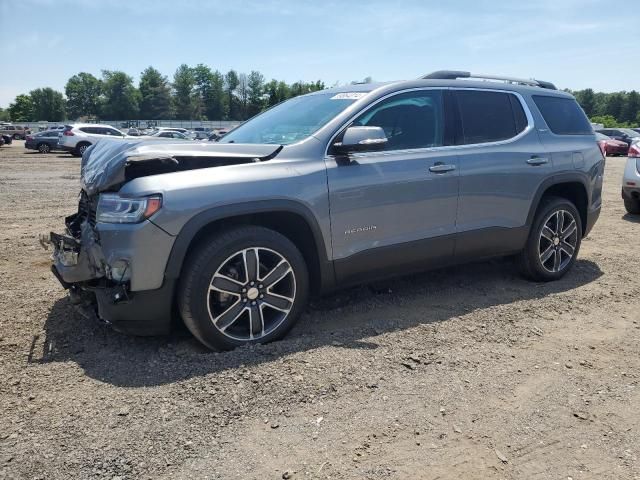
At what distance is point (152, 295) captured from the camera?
3211 millimetres

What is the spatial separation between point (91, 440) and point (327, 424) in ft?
3.76

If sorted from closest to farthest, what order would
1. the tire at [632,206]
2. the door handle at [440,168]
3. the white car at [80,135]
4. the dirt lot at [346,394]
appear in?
the dirt lot at [346,394], the door handle at [440,168], the tire at [632,206], the white car at [80,135]

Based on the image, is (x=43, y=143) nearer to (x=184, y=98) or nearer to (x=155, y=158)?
(x=155, y=158)

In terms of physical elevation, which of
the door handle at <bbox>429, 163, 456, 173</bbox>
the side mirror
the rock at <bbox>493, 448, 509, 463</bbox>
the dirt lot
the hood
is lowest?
the rock at <bbox>493, 448, 509, 463</bbox>

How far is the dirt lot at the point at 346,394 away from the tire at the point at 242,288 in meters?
0.16

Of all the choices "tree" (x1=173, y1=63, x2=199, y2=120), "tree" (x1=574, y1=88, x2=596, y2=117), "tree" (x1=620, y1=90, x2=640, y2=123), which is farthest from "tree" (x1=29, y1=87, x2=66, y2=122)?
"tree" (x1=620, y1=90, x2=640, y2=123)

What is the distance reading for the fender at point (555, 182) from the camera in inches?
195

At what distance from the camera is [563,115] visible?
5.39 metres

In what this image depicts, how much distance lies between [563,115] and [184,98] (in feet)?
404

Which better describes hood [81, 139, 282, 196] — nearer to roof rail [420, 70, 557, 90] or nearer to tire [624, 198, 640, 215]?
roof rail [420, 70, 557, 90]

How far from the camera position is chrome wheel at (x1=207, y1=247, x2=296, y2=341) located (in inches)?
133

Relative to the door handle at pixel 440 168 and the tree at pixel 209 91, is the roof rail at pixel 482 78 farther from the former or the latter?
the tree at pixel 209 91

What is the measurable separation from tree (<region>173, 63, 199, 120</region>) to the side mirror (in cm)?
12047

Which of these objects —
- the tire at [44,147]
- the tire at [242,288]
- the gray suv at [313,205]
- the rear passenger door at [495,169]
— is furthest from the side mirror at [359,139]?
the tire at [44,147]
